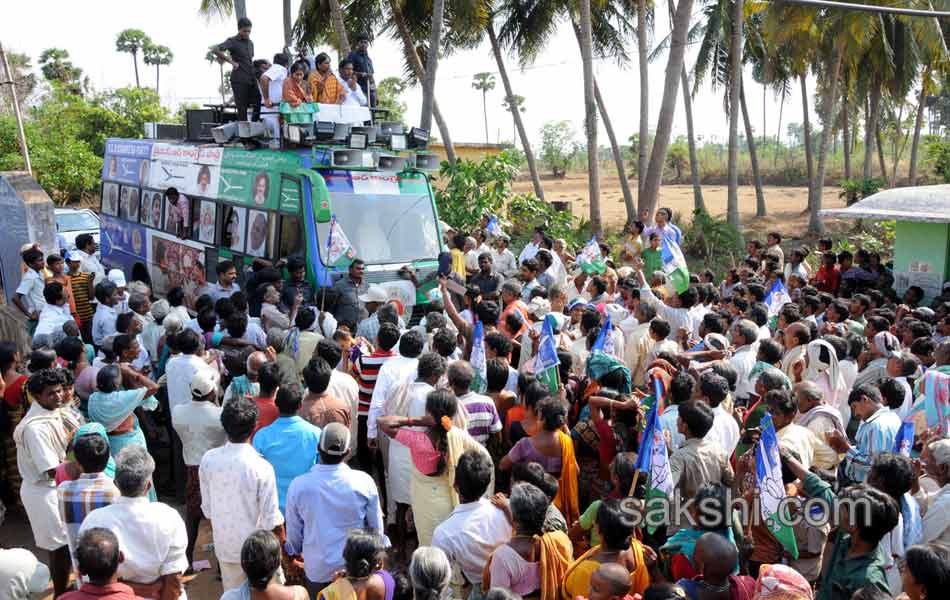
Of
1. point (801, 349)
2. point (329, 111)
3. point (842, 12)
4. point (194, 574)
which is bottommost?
point (194, 574)

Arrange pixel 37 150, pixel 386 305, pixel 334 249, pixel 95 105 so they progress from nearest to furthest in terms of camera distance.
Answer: pixel 386 305 < pixel 334 249 < pixel 37 150 < pixel 95 105

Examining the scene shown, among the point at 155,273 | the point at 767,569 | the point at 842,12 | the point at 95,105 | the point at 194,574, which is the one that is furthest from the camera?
the point at 95,105

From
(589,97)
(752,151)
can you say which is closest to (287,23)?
(589,97)

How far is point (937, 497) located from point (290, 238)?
7.57 meters

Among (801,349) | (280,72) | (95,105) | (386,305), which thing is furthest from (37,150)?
(801,349)

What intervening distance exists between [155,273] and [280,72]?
394cm

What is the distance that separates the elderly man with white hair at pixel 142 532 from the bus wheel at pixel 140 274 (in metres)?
9.74

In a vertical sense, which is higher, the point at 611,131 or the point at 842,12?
the point at 842,12

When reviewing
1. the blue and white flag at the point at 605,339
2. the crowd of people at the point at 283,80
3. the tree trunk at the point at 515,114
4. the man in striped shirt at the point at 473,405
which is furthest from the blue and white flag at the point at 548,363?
the tree trunk at the point at 515,114

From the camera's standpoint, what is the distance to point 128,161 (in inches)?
581

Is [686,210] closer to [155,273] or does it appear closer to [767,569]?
[155,273]

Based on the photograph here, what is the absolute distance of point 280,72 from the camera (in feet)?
38.0

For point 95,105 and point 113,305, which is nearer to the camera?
point 113,305

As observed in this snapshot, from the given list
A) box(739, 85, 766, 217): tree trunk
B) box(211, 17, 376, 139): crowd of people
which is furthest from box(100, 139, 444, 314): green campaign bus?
box(739, 85, 766, 217): tree trunk
